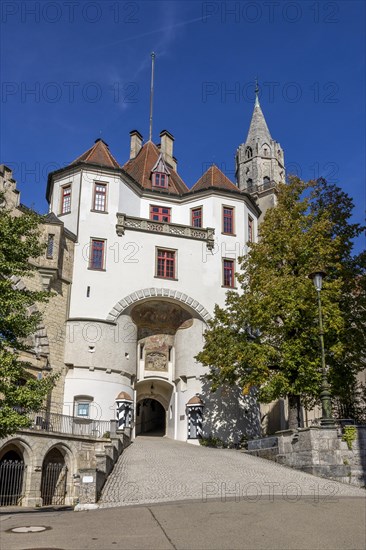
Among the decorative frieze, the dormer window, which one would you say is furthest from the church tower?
the decorative frieze

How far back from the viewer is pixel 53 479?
80.9 ft

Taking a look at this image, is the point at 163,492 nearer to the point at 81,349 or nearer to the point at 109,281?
the point at 81,349

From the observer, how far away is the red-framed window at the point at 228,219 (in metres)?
38.0

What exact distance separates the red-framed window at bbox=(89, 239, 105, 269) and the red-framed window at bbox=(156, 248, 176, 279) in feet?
11.8

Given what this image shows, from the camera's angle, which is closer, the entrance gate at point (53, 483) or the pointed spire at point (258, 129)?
the entrance gate at point (53, 483)

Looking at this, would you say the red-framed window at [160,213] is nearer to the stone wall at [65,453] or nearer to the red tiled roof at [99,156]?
the red tiled roof at [99,156]

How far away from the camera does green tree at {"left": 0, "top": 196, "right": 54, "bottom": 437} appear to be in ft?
47.8

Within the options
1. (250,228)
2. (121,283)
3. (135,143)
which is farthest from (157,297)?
(135,143)

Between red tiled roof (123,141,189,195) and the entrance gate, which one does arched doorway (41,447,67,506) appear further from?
red tiled roof (123,141,189,195)

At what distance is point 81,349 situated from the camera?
3111cm

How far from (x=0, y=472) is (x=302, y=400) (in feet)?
46.2

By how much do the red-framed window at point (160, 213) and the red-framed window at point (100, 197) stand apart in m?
4.33

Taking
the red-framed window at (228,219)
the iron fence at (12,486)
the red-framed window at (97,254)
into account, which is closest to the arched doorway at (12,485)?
the iron fence at (12,486)

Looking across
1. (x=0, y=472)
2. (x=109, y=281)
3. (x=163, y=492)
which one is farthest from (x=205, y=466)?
(x=109, y=281)
